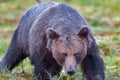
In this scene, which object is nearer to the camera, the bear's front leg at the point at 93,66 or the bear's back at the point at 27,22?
the bear's front leg at the point at 93,66

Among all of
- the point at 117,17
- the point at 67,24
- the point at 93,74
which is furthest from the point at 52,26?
the point at 117,17

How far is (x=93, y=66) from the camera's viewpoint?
294 inches

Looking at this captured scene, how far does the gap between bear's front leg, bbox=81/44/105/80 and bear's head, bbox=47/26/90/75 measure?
37cm

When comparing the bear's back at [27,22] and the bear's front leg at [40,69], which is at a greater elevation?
the bear's back at [27,22]

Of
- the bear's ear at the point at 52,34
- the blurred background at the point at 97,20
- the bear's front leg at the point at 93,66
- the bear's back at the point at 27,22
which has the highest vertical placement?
the bear's ear at the point at 52,34

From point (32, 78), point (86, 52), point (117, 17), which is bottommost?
point (117, 17)

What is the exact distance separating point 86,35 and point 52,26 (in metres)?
0.55

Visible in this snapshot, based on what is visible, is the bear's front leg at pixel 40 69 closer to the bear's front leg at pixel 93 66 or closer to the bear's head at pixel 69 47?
the bear's head at pixel 69 47

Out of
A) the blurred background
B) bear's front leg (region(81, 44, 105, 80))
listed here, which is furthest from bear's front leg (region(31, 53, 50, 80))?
the blurred background

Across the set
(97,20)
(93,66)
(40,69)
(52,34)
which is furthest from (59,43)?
(97,20)

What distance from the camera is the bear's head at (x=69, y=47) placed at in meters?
6.79

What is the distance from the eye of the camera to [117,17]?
20.1 metres

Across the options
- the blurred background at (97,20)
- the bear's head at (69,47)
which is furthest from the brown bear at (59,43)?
the blurred background at (97,20)

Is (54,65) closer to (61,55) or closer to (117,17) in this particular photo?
(61,55)
